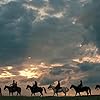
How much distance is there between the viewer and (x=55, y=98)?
70625 mm

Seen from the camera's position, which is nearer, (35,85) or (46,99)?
(46,99)

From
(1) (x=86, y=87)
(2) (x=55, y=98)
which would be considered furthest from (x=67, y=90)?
(2) (x=55, y=98)

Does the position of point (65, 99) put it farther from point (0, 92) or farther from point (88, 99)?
point (0, 92)

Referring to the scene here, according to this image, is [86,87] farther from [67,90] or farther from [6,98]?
[6,98]

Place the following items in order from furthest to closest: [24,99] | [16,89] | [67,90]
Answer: [67,90]
[16,89]
[24,99]

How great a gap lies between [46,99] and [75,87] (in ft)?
56.1

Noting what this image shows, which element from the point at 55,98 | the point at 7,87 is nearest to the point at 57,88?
the point at 7,87

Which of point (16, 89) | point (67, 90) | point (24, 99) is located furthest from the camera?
point (67, 90)

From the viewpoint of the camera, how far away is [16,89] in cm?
8544

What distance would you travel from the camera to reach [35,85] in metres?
85.7

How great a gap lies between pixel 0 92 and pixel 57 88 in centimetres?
1146

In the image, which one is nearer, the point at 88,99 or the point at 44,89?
the point at 88,99

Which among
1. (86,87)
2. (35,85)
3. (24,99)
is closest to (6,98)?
(24,99)

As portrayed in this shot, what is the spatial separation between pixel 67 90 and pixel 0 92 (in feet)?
44.6
